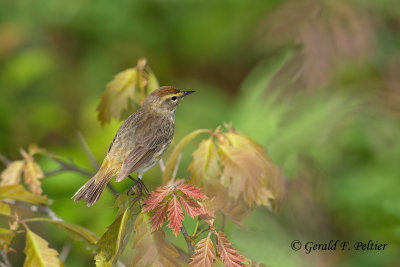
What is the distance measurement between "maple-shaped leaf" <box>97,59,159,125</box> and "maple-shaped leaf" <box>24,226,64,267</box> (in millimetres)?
593

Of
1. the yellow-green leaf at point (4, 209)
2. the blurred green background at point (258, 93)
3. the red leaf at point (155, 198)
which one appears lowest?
the yellow-green leaf at point (4, 209)

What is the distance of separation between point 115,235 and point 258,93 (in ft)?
13.0

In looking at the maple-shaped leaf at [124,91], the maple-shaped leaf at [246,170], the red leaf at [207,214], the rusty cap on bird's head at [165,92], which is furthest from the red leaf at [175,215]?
the maple-shaped leaf at [124,91]

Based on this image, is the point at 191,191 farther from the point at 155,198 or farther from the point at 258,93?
the point at 258,93

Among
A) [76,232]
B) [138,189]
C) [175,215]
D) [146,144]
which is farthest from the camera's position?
[76,232]

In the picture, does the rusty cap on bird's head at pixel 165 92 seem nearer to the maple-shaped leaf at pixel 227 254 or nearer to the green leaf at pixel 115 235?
the green leaf at pixel 115 235

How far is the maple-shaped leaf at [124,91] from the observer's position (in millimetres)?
2367

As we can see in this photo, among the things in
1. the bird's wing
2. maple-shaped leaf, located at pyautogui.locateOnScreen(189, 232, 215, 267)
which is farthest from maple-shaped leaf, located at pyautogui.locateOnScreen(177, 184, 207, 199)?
the bird's wing

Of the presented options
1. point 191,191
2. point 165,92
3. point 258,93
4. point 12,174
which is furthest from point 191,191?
point 258,93

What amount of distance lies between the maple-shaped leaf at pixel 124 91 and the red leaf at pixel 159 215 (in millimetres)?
727

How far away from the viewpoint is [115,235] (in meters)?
1.81

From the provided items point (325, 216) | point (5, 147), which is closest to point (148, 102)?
point (325, 216)

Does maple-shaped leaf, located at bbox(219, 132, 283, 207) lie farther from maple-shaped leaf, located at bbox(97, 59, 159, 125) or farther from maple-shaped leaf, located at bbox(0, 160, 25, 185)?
maple-shaped leaf, located at bbox(0, 160, 25, 185)

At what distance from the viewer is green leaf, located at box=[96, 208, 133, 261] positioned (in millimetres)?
1758
